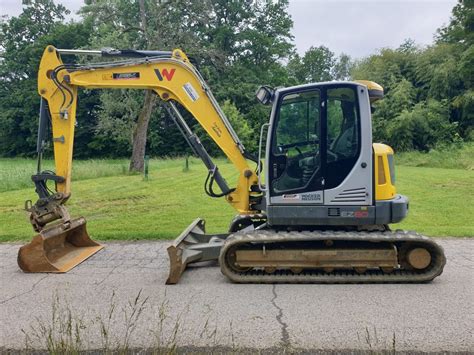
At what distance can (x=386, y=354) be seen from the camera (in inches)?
137

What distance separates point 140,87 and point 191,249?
2650mm

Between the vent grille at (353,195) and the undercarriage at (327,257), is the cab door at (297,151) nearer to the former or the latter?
the vent grille at (353,195)

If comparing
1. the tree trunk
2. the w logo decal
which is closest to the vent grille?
the w logo decal

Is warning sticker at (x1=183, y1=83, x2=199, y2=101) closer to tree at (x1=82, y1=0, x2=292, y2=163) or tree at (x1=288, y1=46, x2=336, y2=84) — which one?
tree at (x1=82, y1=0, x2=292, y2=163)

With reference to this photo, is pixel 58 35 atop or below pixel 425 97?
atop

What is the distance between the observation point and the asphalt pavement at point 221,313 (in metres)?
3.78

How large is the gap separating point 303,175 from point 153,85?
2.72 m

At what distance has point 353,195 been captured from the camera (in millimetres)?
Answer: 5777

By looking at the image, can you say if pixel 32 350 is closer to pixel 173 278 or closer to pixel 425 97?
pixel 173 278

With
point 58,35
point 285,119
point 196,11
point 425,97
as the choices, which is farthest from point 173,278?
point 58,35

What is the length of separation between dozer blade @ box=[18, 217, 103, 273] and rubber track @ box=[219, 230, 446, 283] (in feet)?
8.21

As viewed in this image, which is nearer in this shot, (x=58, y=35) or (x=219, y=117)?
(x=219, y=117)

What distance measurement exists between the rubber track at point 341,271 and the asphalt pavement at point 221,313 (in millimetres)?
120

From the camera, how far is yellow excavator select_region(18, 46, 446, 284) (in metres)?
5.56
